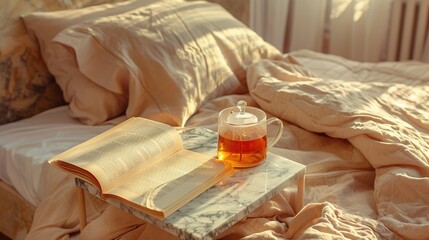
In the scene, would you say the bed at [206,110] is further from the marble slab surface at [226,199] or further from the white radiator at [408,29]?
the white radiator at [408,29]

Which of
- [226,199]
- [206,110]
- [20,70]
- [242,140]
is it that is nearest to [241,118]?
[242,140]

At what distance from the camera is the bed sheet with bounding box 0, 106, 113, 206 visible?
1.57 meters

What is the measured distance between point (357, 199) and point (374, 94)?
449 mm

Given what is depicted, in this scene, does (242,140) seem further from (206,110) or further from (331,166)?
(206,110)

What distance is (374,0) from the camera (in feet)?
8.36

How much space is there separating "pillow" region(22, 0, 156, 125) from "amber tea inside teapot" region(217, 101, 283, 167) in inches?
21.9

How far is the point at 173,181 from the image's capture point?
1.19m

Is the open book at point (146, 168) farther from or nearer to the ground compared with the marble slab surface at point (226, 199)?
farther from the ground

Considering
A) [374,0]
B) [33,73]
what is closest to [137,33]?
[33,73]

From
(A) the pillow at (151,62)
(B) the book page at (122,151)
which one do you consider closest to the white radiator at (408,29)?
(A) the pillow at (151,62)

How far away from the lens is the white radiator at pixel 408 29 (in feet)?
8.18

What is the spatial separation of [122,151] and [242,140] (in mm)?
243

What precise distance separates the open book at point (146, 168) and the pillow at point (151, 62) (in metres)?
0.36

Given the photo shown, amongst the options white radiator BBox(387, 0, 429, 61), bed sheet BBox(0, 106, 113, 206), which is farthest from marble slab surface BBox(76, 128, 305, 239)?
white radiator BBox(387, 0, 429, 61)
